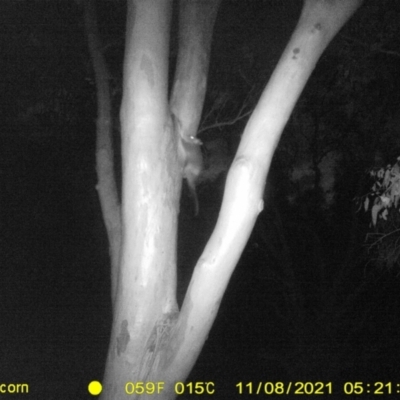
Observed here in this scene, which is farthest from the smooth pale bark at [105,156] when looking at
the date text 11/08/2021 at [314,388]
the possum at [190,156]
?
the date text 11/08/2021 at [314,388]

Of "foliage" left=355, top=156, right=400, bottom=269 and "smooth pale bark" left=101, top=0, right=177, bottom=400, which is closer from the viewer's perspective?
"smooth pale bark" left=101, top=0, right=177, bottom=400

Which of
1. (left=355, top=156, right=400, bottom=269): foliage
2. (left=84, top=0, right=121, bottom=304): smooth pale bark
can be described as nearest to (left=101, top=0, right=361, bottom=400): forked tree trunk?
(left=84, top=0, right=121, bottom=304): smooth pale bark

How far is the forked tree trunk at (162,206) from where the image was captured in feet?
9.78

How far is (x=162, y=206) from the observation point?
3.19 metres

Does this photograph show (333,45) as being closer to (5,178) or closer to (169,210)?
(169,210)

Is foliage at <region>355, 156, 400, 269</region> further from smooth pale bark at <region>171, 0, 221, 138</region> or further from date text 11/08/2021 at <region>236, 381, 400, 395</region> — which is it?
smooth pale bark at <region>171, 0, 221, 138</region>

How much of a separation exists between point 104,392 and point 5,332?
606 centimetres

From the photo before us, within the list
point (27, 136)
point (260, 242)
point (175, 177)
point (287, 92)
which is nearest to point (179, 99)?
point (175, 177)

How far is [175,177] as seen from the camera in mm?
3369

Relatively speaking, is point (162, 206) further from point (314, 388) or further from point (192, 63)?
point (314, 388)

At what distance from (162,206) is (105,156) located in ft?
4.30

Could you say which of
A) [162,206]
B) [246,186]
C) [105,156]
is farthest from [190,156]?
[105,156]

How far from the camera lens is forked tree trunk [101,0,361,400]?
298 cm

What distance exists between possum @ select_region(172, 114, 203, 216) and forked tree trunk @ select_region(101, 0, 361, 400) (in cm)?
19
